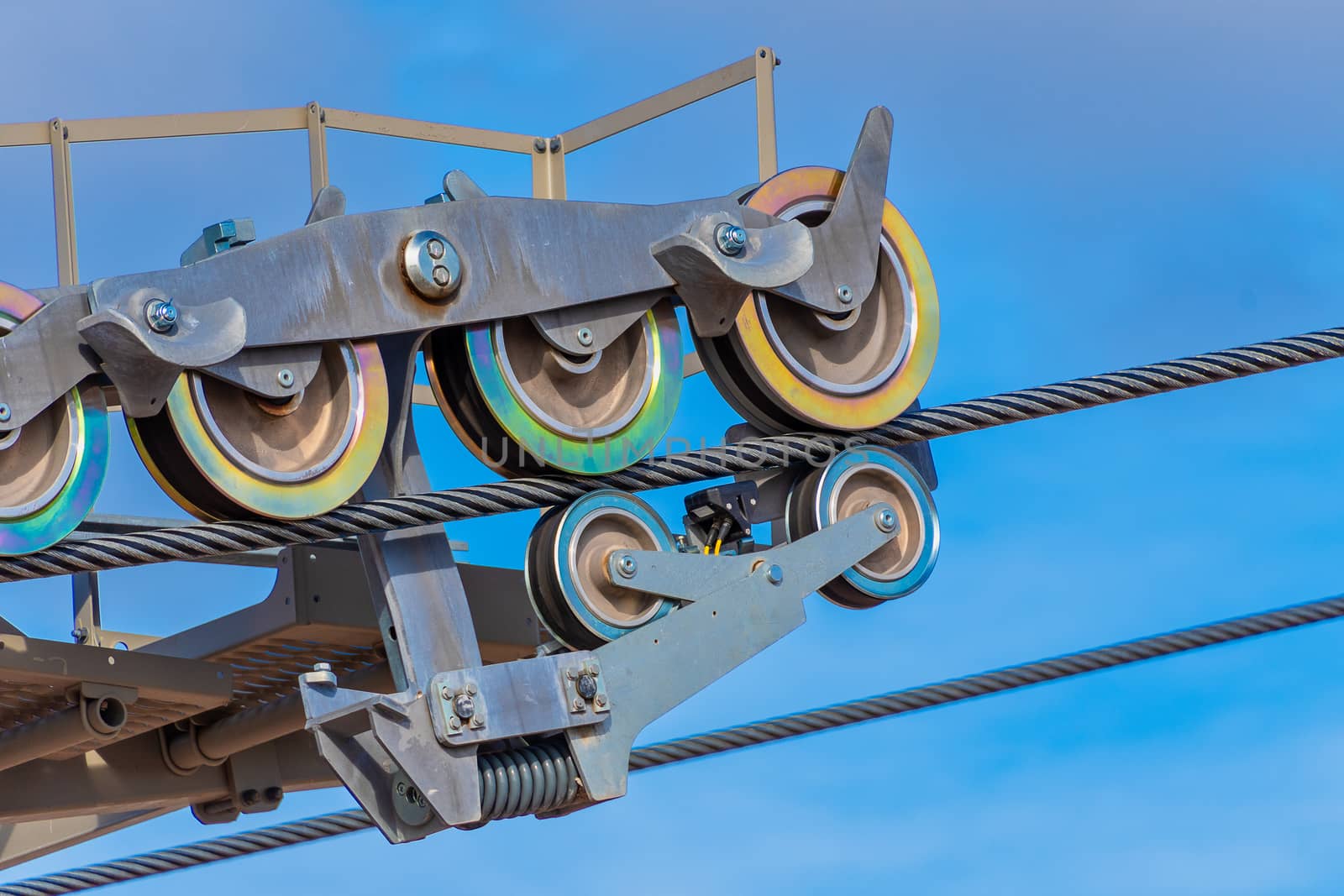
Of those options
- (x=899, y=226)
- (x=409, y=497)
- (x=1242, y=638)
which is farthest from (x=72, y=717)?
(x=1242, y=638)

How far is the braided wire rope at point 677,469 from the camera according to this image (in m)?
4.12

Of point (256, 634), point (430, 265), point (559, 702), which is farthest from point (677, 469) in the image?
point (256, 634)

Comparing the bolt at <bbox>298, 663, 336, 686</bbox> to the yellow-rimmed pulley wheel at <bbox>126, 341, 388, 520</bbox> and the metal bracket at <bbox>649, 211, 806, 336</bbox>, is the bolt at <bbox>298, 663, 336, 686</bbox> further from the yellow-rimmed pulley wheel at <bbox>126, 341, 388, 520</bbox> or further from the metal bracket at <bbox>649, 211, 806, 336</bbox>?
the metal bracket at <bbox>649, 211, 806, 336</bbox>

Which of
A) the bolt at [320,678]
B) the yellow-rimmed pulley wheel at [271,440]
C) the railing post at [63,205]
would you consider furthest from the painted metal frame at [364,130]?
the bolt at [320,678]

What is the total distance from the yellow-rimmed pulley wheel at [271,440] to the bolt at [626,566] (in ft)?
1.77

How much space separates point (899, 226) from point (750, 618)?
1068 millimetres

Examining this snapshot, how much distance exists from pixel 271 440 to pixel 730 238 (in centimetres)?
108

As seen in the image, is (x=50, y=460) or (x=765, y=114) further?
(x=765, y=114)

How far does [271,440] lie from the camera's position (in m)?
4.37

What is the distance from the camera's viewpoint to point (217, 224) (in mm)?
4387

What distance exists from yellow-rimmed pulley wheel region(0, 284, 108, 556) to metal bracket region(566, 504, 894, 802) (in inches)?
41.5

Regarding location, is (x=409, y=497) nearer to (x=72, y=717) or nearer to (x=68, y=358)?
(x=68, y=358)

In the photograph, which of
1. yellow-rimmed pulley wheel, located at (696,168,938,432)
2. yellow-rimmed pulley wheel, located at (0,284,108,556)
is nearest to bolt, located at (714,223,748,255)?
yellow-rimmed pulley wheel, located at (696,168,938,432)

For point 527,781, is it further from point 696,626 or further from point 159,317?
point 159,317
